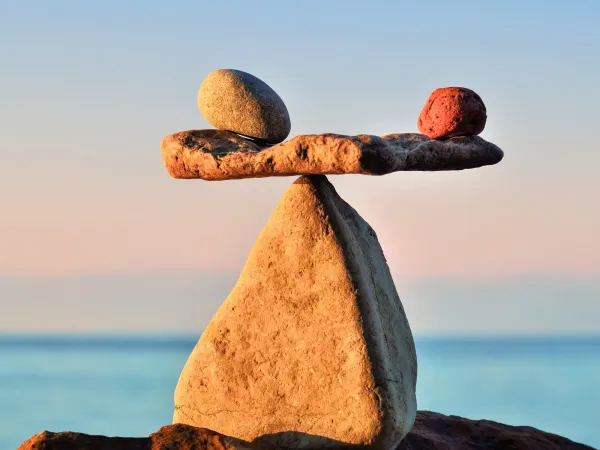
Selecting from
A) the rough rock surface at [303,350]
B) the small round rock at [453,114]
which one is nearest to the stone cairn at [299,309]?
the rough rock surface at [303,350]

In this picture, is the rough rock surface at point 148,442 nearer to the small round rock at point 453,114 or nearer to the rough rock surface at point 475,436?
the rough rock surface at point 475,436

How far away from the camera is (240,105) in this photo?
9344mm

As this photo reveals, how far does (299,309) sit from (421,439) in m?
2.29

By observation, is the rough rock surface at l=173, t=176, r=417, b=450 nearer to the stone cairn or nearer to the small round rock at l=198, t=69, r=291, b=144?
the stone cairn

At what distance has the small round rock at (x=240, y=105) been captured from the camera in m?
9.34

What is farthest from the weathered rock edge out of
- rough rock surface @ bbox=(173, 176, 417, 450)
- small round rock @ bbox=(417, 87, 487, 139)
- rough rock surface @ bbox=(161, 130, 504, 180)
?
small round rock @ bbox=(417, 87, 487, 139)

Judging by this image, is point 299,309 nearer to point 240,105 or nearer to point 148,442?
point 148,442

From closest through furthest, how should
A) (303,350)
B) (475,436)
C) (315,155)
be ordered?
1. (315,155)
2. (303,350)
3. (475,436)

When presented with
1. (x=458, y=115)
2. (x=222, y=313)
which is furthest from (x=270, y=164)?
(x=458, y=115)

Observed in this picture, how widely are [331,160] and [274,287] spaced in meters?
1.25

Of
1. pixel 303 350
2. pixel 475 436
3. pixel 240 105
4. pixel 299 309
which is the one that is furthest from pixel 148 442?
pixel 475 436

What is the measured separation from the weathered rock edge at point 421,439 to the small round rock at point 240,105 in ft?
8.44

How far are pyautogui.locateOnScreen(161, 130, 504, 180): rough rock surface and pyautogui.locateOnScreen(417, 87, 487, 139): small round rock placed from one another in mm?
112

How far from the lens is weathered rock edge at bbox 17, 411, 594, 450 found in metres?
8.29
